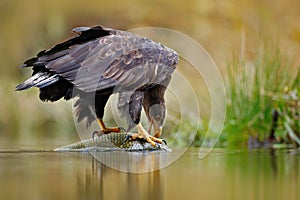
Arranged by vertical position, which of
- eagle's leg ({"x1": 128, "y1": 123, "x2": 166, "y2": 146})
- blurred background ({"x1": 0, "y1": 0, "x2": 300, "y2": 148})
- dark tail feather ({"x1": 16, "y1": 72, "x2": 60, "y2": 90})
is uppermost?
blurred background ({"x1": 0, "y1": 0, "x2": 300, "y2": 148})

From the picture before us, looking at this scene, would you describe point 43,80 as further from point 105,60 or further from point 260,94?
point 260,94

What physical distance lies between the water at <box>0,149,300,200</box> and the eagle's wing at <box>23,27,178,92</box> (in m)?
0.67

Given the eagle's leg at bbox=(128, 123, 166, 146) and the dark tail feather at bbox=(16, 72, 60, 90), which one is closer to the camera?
the dark tail feather at bbox=(16, 72, 60, 90)

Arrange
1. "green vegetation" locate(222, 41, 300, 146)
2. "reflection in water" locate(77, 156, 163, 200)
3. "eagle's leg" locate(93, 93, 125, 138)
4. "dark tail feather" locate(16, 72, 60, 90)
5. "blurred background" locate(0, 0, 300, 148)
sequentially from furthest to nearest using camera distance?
"blurred background" locate(0, 0, 300, 148) → "green vegetation" locate(222, 41, 300, 146) → "eagle's leg" locate(93, 93, 125, 138) → "dark tail feather" locate(16, 72, 60, 90) → "reflection in water" locate(77, 156, 163, 200)

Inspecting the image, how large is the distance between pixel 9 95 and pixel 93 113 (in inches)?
229

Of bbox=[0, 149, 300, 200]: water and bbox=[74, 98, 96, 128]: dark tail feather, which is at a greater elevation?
bbox=[74, 98, 96, 128]: dark tail feather

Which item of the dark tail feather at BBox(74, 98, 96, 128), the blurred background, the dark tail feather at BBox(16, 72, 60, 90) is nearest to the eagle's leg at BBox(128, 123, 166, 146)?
the dark tail feather at BBox(74, 98, 96, 128)

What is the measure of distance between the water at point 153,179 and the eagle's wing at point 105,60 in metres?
0.67

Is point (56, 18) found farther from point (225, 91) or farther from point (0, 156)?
point (0, 156)

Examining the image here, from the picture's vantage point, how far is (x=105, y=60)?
225 inches

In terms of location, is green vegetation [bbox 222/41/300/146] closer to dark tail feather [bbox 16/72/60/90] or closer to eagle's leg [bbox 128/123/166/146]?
eagle's leg [bbox 128/123/166/146]

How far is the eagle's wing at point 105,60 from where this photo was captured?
5562mm

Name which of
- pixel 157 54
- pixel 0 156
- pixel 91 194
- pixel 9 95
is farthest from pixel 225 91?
pixel 91 194

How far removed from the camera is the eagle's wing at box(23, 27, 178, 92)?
5.56m
